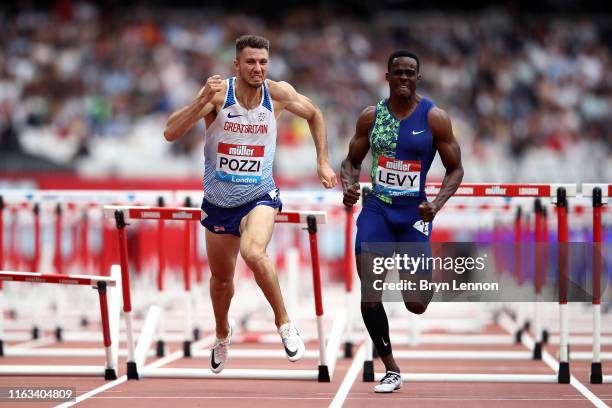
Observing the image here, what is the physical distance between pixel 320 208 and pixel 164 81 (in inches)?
376

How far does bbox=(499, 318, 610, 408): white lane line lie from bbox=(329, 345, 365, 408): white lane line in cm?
168

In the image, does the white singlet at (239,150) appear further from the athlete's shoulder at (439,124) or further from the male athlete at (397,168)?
the athlete's shoulder at (439,124)

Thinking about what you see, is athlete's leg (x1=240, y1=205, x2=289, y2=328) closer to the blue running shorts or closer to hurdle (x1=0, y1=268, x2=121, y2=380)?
the blue running shorts

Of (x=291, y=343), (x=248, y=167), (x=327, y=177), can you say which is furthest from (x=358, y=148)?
(x=291, y=343)

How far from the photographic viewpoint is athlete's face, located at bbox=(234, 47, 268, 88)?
7832mm

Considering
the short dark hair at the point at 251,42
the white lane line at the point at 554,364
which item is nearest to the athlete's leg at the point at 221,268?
the short dark hair at the point at 251,42

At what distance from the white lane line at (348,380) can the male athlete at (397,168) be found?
0.30m

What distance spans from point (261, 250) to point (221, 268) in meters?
0.59

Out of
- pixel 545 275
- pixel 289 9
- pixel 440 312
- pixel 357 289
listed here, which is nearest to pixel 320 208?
pixel 440 312

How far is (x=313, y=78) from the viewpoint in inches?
993

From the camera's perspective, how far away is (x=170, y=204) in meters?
10.7

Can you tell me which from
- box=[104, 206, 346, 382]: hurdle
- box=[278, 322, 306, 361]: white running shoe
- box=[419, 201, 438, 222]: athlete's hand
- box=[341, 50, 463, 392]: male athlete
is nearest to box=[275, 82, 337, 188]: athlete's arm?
box=[341, 50, 463, 392]: male athlete

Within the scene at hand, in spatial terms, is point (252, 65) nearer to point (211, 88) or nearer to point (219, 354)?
point (211, 88)

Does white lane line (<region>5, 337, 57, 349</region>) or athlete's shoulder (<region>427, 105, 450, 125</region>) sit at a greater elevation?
athlete's shoulder (<region>427, 105, 450, 125</region>)
